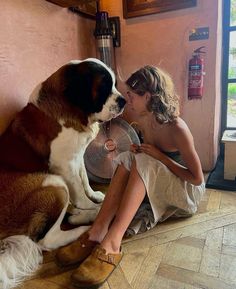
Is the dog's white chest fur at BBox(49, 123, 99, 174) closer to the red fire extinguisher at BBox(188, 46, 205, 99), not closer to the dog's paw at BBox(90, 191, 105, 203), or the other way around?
the dog's paw at BBox(90, 191, 105, 203)

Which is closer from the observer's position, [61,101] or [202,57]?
[61,101]

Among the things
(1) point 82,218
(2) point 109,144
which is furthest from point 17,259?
(2) point 109,144

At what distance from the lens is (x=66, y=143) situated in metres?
1.21

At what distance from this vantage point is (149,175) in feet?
3.69

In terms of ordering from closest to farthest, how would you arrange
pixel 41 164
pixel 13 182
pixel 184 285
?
1. pixel 184 285
2. pixel 13 182
3. pixel 41 164

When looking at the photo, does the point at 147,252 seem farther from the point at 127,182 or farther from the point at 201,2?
the point at 201,2

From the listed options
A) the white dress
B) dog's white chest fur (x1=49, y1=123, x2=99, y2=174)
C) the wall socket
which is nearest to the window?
the wall socket

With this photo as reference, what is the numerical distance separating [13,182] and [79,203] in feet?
1.31

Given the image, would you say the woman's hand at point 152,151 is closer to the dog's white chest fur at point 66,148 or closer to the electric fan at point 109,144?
the dog's white chest fur at point 66,148

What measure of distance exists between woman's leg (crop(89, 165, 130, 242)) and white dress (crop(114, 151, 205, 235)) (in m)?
0.05

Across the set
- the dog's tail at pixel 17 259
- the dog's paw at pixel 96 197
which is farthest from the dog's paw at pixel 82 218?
the dog's tail at pixel 17 259

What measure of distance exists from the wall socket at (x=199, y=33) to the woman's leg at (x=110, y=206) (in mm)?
1059

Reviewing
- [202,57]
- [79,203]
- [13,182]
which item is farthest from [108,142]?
[202,57]

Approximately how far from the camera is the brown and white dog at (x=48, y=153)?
3.43 feet
